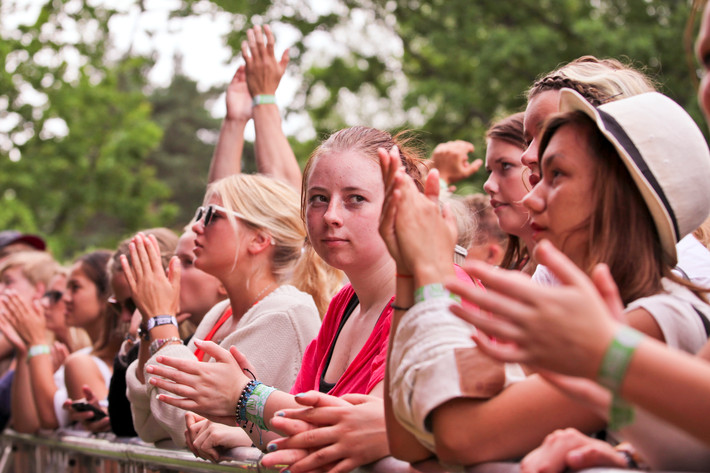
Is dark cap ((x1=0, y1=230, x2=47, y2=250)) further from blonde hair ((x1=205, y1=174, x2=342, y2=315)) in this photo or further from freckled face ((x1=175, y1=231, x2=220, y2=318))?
blonde hair ((x1=205, y1=174, x2=342, y2=315))

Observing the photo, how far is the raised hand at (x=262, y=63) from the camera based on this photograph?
5188mm

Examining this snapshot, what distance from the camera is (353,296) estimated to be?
321 cm

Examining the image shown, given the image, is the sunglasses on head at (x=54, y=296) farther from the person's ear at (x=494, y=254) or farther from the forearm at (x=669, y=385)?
the forearm at (x=669, y=385)

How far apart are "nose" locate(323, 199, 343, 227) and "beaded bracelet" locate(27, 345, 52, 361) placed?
356 centimetres

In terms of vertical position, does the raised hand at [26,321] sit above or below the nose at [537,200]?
below

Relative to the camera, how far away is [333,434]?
2.34 metres

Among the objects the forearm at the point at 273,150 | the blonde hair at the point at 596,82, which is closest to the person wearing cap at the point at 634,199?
the blonde hair at the point at 596,82

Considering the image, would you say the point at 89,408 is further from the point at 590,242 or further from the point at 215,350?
the point at 590,242

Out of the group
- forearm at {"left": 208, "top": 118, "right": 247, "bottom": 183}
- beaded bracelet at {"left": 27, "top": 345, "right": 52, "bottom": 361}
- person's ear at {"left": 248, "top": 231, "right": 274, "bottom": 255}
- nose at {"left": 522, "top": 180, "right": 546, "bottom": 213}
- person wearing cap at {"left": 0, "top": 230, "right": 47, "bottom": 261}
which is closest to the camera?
nose at {"left": 522, "top": 180, "right": 546, "bottom": 213}

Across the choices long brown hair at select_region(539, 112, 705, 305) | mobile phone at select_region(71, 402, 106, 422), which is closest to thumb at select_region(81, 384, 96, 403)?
mobile phone at select_region(71, 402, 106, 422)

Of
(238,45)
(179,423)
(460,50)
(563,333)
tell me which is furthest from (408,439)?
(238,45)

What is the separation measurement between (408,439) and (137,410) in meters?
2.33

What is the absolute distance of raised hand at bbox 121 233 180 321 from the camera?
12.3ft

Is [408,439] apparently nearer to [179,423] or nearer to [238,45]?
[179,423]
